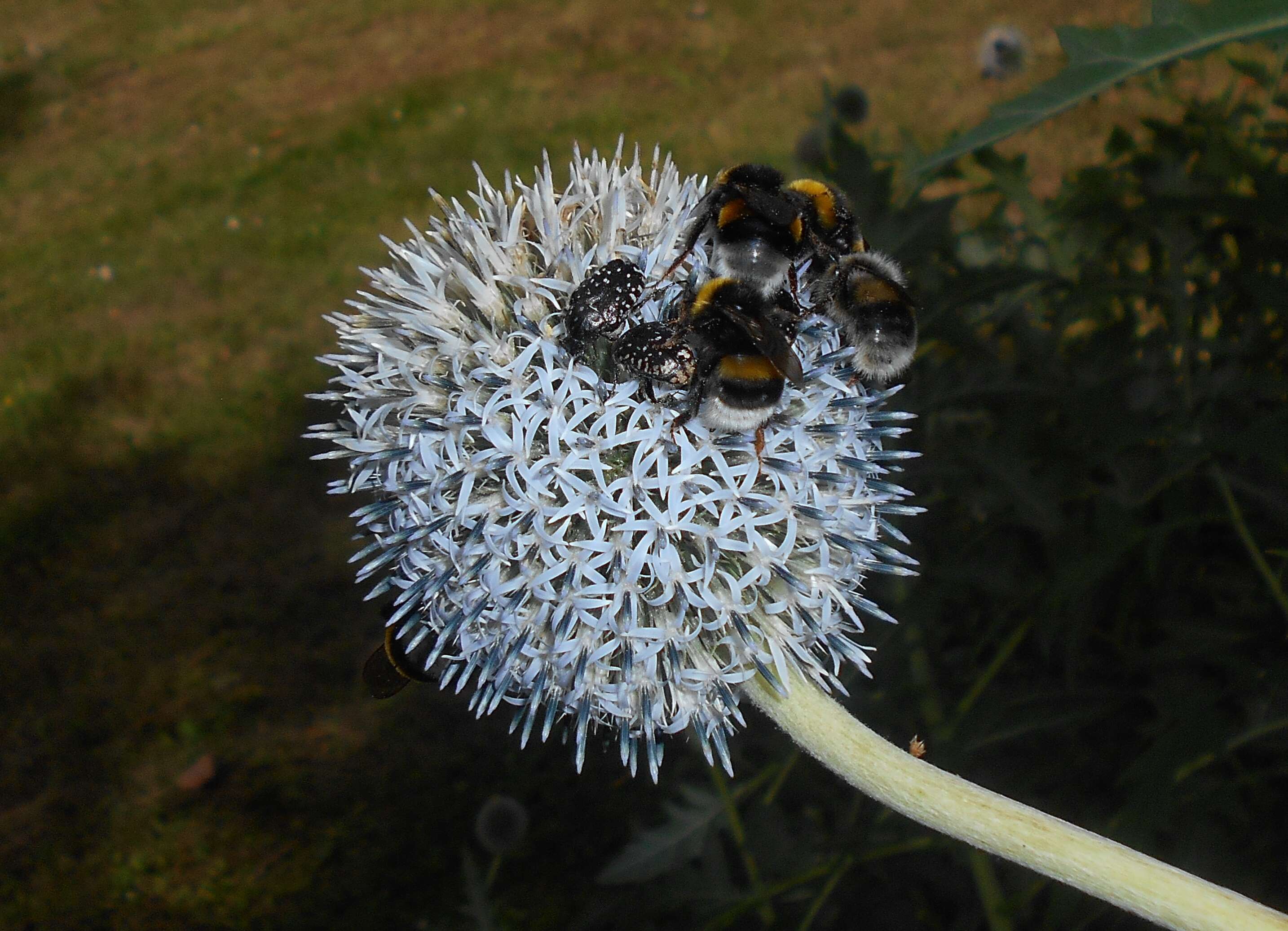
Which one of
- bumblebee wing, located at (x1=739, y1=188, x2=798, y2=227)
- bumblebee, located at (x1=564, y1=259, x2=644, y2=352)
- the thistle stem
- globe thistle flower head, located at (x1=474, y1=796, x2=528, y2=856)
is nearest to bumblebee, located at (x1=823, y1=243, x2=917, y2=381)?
bumblebee wing, located at (x1=739, y1=188, x2=798, y2=227)

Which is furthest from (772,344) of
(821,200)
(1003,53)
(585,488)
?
(1003,53)

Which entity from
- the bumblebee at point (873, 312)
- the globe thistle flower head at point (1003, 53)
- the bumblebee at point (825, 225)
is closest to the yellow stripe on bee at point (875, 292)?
the bumblebee at point (873, 312)

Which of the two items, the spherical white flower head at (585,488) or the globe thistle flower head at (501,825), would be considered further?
the globe thistle flower head at (501,825)

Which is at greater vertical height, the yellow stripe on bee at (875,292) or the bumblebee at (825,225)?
the bumblebee at (825,225)

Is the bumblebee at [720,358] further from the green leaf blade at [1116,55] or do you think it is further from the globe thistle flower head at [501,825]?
the globe thistle flower head at [501,825]

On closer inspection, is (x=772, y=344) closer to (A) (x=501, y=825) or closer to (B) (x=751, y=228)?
(B) (x=751, y=228)

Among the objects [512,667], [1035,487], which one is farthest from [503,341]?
[1035,487]
